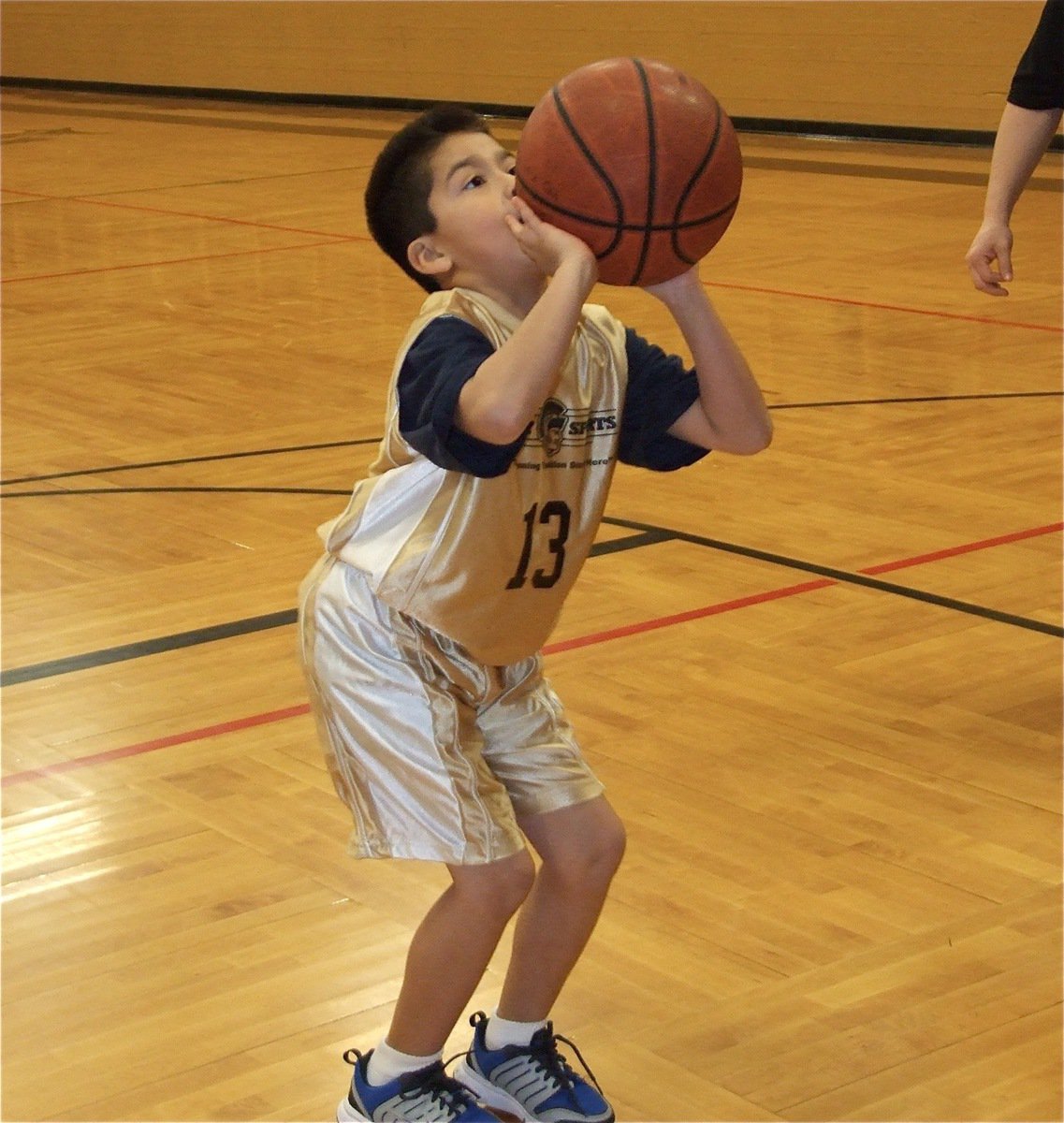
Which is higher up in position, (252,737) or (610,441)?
(610,441)

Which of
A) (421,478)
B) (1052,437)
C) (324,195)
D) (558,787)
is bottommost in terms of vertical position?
(324,195)

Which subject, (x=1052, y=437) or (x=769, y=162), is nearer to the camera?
(x=1052, y=437)

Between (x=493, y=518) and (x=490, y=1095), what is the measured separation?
2.20 ft

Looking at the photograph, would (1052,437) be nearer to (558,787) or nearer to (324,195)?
(558,787)

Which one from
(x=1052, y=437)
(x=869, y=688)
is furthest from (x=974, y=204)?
(x=869, y=688)

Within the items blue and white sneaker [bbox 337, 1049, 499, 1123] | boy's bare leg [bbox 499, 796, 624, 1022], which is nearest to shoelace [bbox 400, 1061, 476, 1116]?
blue and white sneaker [bbox 337, 1049, 499, 1123]

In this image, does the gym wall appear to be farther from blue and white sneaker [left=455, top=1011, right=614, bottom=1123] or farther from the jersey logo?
blue and white sneaker [left=455, top=1011, right=614, bottom=1123]

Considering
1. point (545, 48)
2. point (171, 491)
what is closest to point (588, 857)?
point (171, 491)

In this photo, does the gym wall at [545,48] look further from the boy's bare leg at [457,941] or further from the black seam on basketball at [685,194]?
the boy's bare leg at [457,941]

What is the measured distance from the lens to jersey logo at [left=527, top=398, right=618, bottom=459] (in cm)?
204

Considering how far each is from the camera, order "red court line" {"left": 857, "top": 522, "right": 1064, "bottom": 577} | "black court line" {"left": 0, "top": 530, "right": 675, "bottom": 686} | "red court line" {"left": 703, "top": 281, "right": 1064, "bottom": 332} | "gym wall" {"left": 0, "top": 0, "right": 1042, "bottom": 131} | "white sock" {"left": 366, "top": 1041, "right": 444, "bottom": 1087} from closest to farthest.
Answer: "white sock" {"left": 366, "top": 1041, "right": 444, "bottom": 1087} < "black court line" {"left": 0, "top": 530, "right": 675, "bottom": 686} < "red court line" {"left": 857, "top": 522, "right": 1064, "bottom": 577} < "red court line" {"left": 703, "top": 281, "right": 1064, "bottom": 332} < "gym wall" {"left": 0, "top": 0, "right": 1042, "bottom": 131}

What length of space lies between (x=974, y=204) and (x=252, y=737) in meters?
7.10

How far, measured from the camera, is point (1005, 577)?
13.3 feet

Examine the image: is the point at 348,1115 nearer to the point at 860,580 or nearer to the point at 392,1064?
the point at 392,1064
